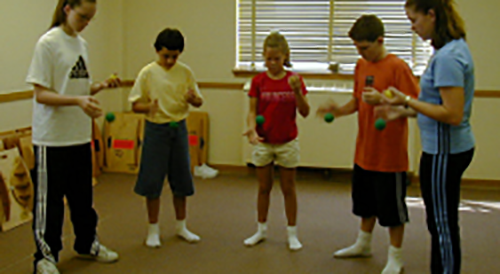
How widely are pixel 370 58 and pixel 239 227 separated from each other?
1.47 m

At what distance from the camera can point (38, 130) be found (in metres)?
2.68

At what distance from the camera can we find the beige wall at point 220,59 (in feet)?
14.9

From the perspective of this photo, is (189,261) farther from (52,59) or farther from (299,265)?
(52,59)

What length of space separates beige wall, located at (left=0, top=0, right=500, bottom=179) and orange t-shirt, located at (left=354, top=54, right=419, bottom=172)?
200 cm

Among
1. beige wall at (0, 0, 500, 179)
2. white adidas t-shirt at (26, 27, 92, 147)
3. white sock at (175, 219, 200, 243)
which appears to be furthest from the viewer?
beige wall at (0, 0, 500, 179)

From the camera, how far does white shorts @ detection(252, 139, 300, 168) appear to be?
10.1ft

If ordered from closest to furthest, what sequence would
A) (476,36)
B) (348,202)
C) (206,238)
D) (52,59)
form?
1. (52,59)
2. (206,238)
3. (348,202)
4. (476,36)

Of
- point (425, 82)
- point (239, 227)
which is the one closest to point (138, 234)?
point (239, 227)

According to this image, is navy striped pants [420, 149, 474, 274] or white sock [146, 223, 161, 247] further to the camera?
white sock [146, 223, 161, 247]

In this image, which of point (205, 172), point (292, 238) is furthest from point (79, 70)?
point (205, 172)

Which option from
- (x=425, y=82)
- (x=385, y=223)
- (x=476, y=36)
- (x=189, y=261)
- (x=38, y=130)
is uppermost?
(x=476, y=36)

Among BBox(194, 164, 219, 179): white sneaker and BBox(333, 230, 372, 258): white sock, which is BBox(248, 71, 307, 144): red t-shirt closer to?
BBox(333, 230, 372, 258): white sock

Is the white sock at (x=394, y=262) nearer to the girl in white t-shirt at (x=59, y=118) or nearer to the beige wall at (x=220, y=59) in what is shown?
the girl in white t-shirt at (x=59, y=118)

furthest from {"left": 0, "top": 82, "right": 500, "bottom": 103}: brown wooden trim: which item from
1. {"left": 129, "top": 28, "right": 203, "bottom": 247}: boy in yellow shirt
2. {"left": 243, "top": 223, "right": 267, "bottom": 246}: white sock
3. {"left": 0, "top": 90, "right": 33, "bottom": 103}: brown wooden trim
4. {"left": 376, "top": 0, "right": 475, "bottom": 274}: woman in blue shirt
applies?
{"left": 376, "top": 0, "right": 475, "bottom": 274}: woman in blue shirt
